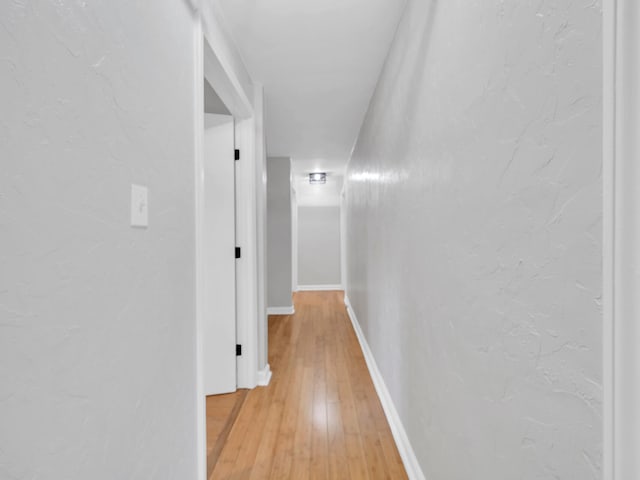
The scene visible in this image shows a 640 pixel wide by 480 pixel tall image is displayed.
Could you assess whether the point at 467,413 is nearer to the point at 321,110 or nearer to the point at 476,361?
the point at 476,361

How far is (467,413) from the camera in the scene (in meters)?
1.06

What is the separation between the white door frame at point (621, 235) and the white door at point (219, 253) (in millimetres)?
2302

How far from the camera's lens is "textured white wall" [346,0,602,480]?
1.91 ft

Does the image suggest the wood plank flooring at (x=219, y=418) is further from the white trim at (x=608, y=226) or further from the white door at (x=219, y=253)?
the white trim at (x=608, y=226)

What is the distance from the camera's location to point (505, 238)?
2.71 feet

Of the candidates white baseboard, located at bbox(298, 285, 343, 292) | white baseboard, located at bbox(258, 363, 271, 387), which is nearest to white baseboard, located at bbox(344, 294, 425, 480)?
white baseboard, located at bbox(258, 363, 271, 387)

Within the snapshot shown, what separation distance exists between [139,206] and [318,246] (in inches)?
268

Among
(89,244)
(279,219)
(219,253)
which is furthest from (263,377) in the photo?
(279,219)

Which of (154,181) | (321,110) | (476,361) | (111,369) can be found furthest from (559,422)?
(321,110)

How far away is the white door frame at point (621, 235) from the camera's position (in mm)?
473

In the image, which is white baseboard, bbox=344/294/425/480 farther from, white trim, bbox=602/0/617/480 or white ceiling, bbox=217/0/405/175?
white ceiling, bbox=217/0/405/175

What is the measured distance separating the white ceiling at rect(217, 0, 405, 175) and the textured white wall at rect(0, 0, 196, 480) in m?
0.80

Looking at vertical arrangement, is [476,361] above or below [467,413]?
above

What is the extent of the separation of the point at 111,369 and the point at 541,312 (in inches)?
38.3
